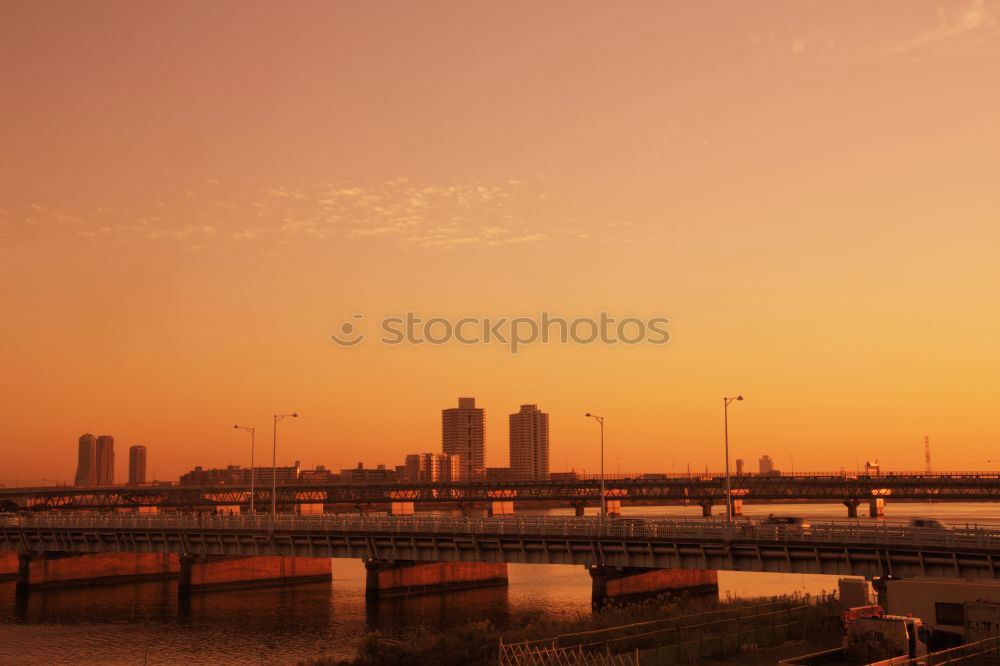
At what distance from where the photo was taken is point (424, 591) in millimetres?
82812

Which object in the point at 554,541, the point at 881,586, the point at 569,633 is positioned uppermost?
the point at 554,541

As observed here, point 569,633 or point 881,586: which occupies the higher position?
point 881,586

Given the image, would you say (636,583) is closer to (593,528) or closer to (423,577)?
(593,528)

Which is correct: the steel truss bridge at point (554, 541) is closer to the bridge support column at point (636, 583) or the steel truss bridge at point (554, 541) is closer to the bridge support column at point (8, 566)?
the bridge support column at point (636, 583)

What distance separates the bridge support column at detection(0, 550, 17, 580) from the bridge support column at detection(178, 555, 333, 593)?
2731 centimetres

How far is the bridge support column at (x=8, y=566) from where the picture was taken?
101 meters

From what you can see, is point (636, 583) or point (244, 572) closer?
point (636, 583)

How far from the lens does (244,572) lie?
3551 inches

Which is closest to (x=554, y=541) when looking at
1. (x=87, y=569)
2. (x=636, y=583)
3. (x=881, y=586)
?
(x=636, y=583)

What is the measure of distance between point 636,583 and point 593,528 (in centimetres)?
595

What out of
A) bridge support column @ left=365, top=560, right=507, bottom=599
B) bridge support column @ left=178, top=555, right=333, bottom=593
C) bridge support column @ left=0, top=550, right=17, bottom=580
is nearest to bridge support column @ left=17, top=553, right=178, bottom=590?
bridge support column @ left=0, top=550, right=17, bottom=580

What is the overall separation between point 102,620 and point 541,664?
46998mm

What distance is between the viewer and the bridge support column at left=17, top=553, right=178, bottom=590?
91.1 metres

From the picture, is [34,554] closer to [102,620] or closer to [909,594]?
[102,620]
